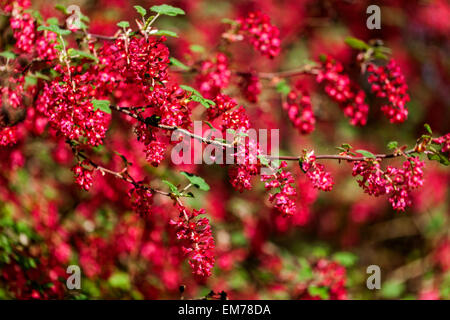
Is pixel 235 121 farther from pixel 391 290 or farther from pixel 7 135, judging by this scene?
pixel 391 290

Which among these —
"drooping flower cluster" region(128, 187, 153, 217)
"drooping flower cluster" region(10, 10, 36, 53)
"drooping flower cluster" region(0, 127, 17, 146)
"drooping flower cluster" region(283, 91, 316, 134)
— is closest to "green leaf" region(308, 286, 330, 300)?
"drooping flower cluster" region(283, 91, 316, 134)

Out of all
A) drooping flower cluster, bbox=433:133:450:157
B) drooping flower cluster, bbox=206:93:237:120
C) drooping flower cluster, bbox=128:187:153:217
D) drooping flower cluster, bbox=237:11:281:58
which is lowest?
drooping flower cluster, bbox=128:187:153:217

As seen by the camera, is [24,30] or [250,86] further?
[250,86]

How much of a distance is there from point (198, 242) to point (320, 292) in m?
1.19

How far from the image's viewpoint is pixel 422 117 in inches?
222

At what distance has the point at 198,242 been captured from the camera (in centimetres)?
162

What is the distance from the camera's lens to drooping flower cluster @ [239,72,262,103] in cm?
240

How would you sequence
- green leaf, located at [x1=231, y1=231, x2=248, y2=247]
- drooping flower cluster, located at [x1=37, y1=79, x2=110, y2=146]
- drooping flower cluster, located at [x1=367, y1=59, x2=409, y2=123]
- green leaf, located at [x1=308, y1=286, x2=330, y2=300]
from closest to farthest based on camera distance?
1. drooping flower cluster, located at [x1=37, y1=79, x2=110, y2=146]
2. drooping flower cluster, located at [x1=367, y1=59, x2=409, y2=123]
3. green leaf, located at [x1=308, y1=286, x2=330, y2=300]
4. green leaf, located at [x1=231, y1=231, x2=248, y2=247]

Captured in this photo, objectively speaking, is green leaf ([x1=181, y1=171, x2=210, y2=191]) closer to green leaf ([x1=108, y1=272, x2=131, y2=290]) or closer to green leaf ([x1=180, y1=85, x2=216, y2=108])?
green leaf ([x1=180, y1=85, x2=216, y2=108])

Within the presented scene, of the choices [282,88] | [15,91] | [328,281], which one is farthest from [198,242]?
[328,281]

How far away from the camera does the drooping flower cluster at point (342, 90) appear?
7.61ft

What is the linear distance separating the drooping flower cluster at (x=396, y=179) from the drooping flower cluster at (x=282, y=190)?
0.27 metres

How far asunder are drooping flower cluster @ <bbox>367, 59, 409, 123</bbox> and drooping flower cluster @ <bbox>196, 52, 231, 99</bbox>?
0.70m
